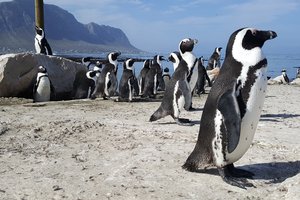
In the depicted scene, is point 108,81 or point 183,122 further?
point 108,81

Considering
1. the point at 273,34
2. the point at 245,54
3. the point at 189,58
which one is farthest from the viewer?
the point at 189,58

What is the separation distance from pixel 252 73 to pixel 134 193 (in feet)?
5.78

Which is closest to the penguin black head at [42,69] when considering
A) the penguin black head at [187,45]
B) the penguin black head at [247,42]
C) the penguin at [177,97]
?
the penguin black head at [187,45]

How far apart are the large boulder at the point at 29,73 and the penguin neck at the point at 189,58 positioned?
232 inches

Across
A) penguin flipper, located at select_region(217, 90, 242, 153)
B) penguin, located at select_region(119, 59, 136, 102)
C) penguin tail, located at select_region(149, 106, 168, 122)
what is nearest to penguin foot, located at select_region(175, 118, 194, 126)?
penguin tail, located at select_region(149, 106, 168, 122)

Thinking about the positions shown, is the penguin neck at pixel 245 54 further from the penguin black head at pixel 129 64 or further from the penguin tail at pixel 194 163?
the penguin black head at pixel 129 64

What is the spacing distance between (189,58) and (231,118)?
15.8ft

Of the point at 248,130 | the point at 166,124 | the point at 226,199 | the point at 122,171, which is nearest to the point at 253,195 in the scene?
the point at 226,199

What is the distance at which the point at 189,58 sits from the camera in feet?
30.1

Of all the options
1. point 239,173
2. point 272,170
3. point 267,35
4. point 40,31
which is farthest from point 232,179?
point 40,31

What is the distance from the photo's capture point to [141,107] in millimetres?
10570

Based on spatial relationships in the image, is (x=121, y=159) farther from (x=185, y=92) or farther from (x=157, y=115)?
(x=185, y=92)

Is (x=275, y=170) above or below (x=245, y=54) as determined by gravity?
below

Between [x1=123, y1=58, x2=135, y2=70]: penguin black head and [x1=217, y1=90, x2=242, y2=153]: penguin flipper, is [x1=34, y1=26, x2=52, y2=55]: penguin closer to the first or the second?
[x1=123, y1=58, x2=135, y2=70]: penguin black head
